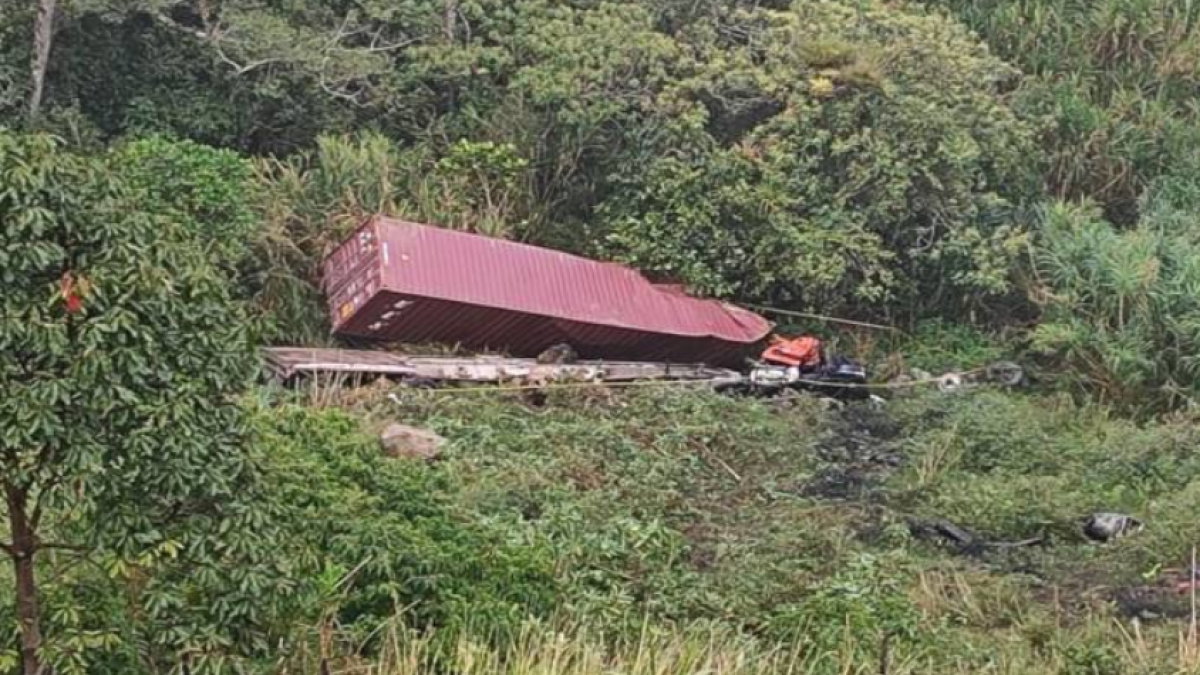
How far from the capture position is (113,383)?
3328mm

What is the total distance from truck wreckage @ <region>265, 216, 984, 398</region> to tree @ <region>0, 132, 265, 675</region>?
18.7 feet

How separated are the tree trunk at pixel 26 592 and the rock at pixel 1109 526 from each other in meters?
5.64

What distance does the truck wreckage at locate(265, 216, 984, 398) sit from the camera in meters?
9.77

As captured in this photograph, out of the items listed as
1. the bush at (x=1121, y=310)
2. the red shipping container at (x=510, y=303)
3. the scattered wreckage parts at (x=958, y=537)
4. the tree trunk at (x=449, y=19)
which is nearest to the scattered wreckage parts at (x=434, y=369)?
the red shipping container at (x=510, y=303)

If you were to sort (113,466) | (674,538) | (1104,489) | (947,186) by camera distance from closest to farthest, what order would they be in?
(113,466) → (674,538) → (1104,489) → (947,186)

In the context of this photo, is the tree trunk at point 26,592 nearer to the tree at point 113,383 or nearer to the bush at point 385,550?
the tree at point 113,383

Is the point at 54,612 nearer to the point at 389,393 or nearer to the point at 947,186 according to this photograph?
the point at 389,393

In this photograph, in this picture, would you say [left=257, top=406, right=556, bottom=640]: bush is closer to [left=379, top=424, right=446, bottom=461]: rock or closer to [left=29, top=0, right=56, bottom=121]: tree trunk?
[left=379, top=424, right=446, bottom=461]: rock

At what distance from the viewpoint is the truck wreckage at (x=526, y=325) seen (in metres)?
9.77

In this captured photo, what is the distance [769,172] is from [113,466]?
840cm

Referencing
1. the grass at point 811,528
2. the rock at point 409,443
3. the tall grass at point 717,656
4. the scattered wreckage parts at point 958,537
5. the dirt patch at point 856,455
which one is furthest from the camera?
the dirt patch at point 856,455

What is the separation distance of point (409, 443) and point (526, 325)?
8.52 feet

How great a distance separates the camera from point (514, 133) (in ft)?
38.7

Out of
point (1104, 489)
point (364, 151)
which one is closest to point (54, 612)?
point (1104, 489)
